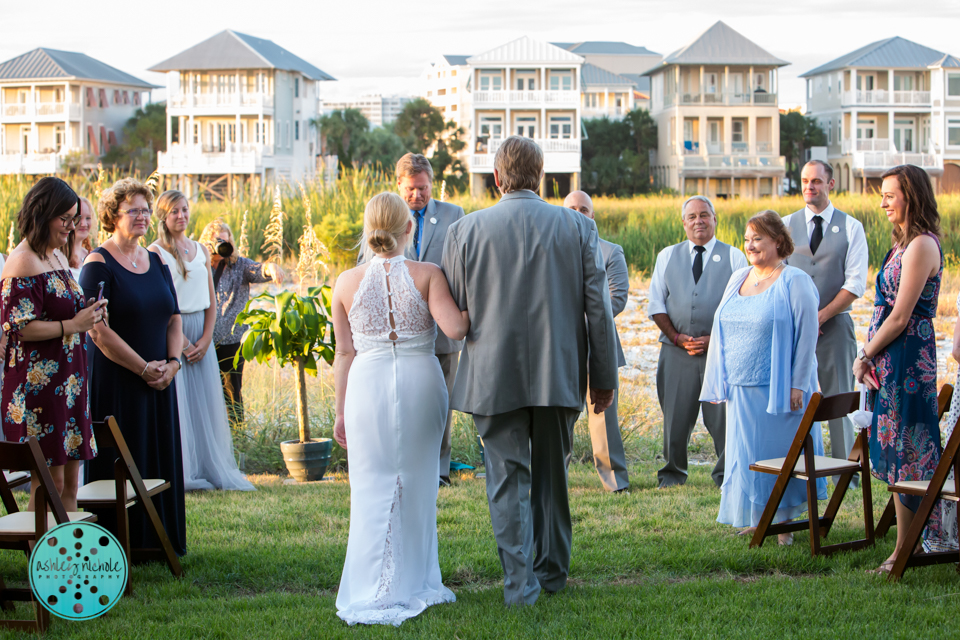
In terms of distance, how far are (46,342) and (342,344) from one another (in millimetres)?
1525

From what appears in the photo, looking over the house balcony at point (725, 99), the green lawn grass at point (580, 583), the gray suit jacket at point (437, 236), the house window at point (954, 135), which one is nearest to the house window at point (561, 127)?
the house balcony at point (725, 99)

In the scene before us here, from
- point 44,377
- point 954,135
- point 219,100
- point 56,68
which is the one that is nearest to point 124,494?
point 44,377

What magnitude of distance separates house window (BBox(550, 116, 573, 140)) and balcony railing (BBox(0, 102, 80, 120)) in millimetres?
29916

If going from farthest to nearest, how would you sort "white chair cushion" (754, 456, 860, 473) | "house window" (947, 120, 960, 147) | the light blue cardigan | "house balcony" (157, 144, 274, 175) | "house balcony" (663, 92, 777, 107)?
1. "house window" (947, 120, 960, 147)
2. "house balcony" (663, 92, 777, 107)
3. "house balcony" (157, 144, 274, 175)
4. the light blue cardigan
5. "white chair cushion" (754, 456, 860, 473)

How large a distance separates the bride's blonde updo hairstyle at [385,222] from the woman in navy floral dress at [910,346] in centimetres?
257

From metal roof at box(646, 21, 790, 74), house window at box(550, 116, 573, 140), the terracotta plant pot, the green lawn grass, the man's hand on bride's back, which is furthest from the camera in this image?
metal roof at box(646, 21, 790, 74)

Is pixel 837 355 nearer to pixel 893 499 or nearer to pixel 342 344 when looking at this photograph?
pixel 893 499

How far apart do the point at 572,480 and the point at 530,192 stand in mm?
3463

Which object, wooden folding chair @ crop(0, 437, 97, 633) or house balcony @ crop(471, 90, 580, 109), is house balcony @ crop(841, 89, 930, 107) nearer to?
house balcony @ crop(471, 90, 580, 109)

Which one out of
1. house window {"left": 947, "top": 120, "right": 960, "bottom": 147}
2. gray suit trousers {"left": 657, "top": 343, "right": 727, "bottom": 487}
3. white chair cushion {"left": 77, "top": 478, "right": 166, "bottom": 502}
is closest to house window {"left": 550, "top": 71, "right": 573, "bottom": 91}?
house window {"left": 947, "top": 120, "right": 960, "bottom": 147}

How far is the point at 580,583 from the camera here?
15.5 feet

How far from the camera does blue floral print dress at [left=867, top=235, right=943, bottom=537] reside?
4.70 m

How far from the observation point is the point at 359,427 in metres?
4.28

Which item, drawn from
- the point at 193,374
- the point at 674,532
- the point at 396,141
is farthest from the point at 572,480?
the point at 396,141
